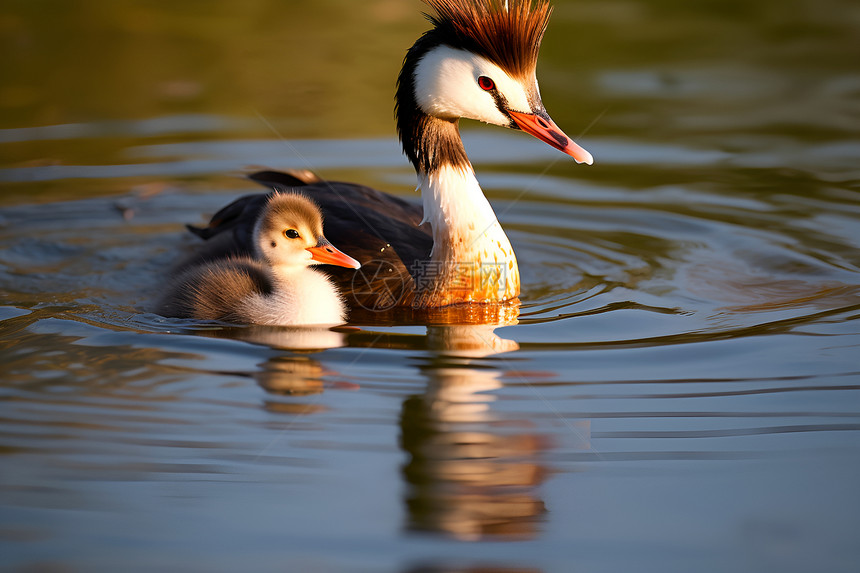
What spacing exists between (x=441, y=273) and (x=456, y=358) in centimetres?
98

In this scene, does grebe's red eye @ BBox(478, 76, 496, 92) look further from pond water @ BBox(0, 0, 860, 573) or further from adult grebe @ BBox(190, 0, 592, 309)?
pond water @ BBox(0, 0, 860, 573)

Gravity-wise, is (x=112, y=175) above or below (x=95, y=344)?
above

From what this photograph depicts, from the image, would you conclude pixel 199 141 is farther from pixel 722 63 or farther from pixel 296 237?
pixel 722 63

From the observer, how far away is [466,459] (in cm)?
402

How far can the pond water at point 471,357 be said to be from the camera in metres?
3.60

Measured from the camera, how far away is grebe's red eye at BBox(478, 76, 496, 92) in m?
5.70

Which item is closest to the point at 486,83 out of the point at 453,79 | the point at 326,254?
the point at 453,79

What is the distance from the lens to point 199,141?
9.07m

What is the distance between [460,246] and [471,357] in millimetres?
1047

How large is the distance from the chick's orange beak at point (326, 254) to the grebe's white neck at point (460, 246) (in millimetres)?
483

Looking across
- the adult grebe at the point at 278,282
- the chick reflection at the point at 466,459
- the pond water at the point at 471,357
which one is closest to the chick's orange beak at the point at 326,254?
the adult grebe at the point at 278,282

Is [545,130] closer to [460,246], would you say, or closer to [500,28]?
[500,28]

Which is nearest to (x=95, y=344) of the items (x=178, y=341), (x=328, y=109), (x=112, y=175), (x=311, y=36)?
(x=178, y=341)

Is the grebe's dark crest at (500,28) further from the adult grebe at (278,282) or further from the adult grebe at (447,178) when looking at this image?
the adult grebe at (278,282)
